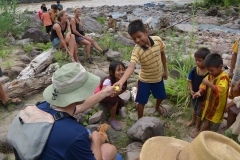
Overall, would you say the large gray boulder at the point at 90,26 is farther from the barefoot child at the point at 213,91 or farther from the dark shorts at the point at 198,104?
the barefoot child at the point at 213,91

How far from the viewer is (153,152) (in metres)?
1.76

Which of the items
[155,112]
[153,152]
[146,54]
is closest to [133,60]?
[146,54]

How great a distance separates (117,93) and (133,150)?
724 mm

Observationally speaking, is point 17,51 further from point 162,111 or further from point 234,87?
point 234,87

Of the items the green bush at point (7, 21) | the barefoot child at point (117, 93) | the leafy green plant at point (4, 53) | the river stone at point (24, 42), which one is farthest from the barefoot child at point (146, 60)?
the green bush at point (7, 21)

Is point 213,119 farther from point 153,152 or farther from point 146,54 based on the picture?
point 153,152

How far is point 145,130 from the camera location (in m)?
2.88

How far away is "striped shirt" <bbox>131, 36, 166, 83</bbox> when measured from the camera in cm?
302

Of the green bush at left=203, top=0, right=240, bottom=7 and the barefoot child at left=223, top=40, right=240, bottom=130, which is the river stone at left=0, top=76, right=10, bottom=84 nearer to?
the barefoot child at left=223, top=40, right=240, bottom=130

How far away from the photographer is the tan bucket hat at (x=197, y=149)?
1.42 meters

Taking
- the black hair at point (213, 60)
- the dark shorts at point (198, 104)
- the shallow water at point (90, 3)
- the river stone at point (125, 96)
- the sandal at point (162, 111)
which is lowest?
the shallow water at point (90, 3)

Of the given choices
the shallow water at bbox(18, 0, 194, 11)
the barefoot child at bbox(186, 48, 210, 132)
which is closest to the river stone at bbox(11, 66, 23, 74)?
the barefoot child at bbox(186, 48, 210, 132)

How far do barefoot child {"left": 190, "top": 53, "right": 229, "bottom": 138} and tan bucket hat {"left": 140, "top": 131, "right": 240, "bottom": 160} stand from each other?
1.09 m

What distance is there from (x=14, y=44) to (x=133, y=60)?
193 inches
